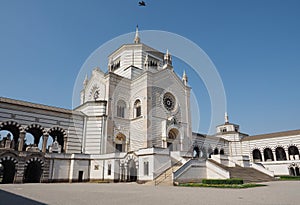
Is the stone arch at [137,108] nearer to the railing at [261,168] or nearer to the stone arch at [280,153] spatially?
the railing at [261,168]

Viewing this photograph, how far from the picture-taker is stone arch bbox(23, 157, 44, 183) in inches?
1034

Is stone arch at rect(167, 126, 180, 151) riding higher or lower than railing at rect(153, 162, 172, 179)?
higher

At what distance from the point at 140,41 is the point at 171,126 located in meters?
20.6

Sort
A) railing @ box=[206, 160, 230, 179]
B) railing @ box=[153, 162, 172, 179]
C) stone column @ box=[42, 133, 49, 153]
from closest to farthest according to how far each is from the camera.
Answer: railing @ box=[206, 160, 230, 179] < railing @ box=[153, 162, 172, 179] < stone column @ box=[42, 133, 49, 153]

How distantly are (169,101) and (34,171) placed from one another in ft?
71.3

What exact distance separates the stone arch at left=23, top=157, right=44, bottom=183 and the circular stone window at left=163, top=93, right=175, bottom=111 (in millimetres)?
19445

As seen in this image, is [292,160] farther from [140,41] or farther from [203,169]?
[140,41]

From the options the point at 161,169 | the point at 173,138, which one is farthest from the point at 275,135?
the point at 161,169

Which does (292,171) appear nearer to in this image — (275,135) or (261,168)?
(275,135)

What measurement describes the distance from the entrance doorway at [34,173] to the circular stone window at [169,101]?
64.6 ft

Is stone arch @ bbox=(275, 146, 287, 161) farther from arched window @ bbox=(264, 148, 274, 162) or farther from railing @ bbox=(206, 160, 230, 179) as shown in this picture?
railing @ bbox=(206, 160, 230, 179)

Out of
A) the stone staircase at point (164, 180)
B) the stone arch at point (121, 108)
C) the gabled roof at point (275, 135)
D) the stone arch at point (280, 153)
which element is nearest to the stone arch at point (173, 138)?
the stone arch at point (121, 108)

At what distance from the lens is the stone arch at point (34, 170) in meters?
26.3

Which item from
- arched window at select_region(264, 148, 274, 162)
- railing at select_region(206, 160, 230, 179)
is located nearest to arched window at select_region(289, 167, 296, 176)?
arched window at select_region(264, 148, 274, 162)
